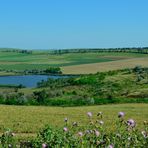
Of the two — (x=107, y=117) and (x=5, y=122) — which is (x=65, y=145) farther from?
(x=107, y=117)

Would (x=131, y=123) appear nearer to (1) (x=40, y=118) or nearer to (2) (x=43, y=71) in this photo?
(1) (x=40, y=118)

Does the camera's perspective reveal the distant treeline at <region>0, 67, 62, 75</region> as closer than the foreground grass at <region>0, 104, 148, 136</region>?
No

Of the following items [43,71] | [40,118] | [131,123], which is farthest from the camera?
[43,71]

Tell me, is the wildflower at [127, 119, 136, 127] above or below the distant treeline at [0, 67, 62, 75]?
above

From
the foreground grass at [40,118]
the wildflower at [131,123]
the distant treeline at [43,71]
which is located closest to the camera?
the wildflower at [131,123]

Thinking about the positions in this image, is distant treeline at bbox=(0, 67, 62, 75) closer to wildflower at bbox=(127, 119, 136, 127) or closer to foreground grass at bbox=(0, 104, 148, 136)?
foreground grass at bbox=(0, 104, 148, 136)

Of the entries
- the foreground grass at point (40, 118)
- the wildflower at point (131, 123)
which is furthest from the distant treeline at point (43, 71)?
the wildflower at point (131, 123)

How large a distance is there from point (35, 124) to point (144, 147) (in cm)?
1553

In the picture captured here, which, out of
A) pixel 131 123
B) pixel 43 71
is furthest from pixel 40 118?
Result: pixel 43 71

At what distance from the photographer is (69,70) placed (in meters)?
124

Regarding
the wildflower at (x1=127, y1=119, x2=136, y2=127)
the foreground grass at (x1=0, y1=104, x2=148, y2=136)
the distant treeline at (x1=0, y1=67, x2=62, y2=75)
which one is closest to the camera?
the wildflower at (x1=127, y1=119, x2=136, y2=127)

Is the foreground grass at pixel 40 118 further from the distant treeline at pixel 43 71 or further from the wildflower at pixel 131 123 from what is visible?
the distant treeline at pixel 43 71

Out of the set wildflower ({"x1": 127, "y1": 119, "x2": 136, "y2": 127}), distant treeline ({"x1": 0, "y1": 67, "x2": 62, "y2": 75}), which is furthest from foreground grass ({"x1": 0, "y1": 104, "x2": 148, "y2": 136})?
distant treeline ({"x1": 0, "y1": 67, "x2": 62, "y2": 75})

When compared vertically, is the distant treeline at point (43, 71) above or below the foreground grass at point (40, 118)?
below
